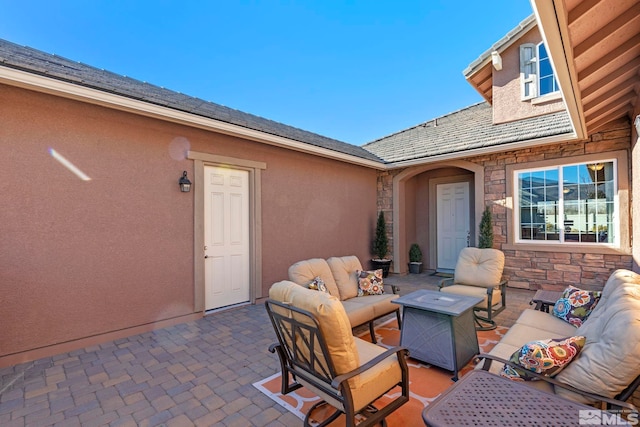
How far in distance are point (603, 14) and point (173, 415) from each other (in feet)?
16.4

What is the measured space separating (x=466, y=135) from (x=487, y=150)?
131 cm

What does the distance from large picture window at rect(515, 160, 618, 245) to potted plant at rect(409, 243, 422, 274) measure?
2694 mm

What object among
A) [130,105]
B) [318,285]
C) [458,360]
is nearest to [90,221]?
[130,105]

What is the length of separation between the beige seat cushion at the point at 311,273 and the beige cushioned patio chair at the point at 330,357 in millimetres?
1453

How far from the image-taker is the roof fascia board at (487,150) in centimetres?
580

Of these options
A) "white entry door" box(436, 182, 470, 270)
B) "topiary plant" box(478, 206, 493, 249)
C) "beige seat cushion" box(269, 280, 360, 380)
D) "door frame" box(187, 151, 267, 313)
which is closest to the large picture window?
"topiary plant" box(478, 206, 493, 249)

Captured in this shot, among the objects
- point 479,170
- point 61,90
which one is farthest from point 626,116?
point 61,90

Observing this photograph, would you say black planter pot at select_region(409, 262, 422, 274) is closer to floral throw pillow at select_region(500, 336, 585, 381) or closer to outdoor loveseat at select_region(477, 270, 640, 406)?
outdoor loveseat at select_region(477, 270, 640, 406)

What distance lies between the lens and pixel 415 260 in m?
8.84

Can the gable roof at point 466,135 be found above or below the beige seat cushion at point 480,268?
above

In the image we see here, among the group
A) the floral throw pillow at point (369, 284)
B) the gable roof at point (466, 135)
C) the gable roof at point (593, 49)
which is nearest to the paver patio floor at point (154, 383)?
the floral throw pillow at point (369, 284)

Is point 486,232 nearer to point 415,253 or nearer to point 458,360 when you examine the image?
point 415,253

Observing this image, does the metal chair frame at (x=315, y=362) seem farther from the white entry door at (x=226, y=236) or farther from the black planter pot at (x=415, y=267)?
the black planter pot at (x=415, y=267)

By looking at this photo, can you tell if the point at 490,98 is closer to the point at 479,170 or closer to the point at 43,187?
the point at 479,170
